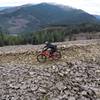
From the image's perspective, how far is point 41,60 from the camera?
28.2 m

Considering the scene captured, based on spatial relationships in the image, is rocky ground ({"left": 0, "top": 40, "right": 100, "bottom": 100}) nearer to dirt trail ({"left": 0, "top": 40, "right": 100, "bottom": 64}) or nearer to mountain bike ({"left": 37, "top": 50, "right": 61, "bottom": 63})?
dirt trail ({"left": 0, "top": 40, "right": 100, "bottom": 64})

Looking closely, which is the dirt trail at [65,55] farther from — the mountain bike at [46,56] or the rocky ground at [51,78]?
the mountain bike at [46,56]

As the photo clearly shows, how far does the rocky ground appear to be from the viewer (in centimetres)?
2033

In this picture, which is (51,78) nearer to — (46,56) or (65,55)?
(46,56)

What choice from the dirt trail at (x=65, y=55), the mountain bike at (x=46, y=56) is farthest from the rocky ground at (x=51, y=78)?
the mountain bike at (x=46, y=56)

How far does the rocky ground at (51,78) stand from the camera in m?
20.3

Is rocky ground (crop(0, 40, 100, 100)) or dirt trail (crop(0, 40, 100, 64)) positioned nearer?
rocky ground (crop(0, 40, 100, 100))

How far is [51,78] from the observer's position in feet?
75.9

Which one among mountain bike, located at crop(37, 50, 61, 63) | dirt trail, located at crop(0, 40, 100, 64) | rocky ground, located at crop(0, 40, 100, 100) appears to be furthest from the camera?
dirt trail, located at crop(0, 40, 100, 64)

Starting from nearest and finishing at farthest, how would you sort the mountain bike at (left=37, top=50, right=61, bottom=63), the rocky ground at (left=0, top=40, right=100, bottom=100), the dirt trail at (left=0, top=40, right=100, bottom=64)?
the rocky ground at (left=0, top=40, right=100, bottom=100), the mountain bike at (left=37, top=50, right=61, bottom=63), the dirt trail at (left=0, top=40, right=100, bottom=64)

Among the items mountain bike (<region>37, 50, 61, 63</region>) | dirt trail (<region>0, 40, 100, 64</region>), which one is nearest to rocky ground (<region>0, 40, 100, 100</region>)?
dirt trail (<region>0, 40, 100, 64</region>)

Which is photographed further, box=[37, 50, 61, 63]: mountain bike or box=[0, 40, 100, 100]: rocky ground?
box=[37, 50, 61, 63]: mountain bike

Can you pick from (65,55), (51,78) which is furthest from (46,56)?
A: (51,78)

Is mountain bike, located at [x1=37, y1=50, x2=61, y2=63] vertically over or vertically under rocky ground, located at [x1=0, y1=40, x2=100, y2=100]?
over
